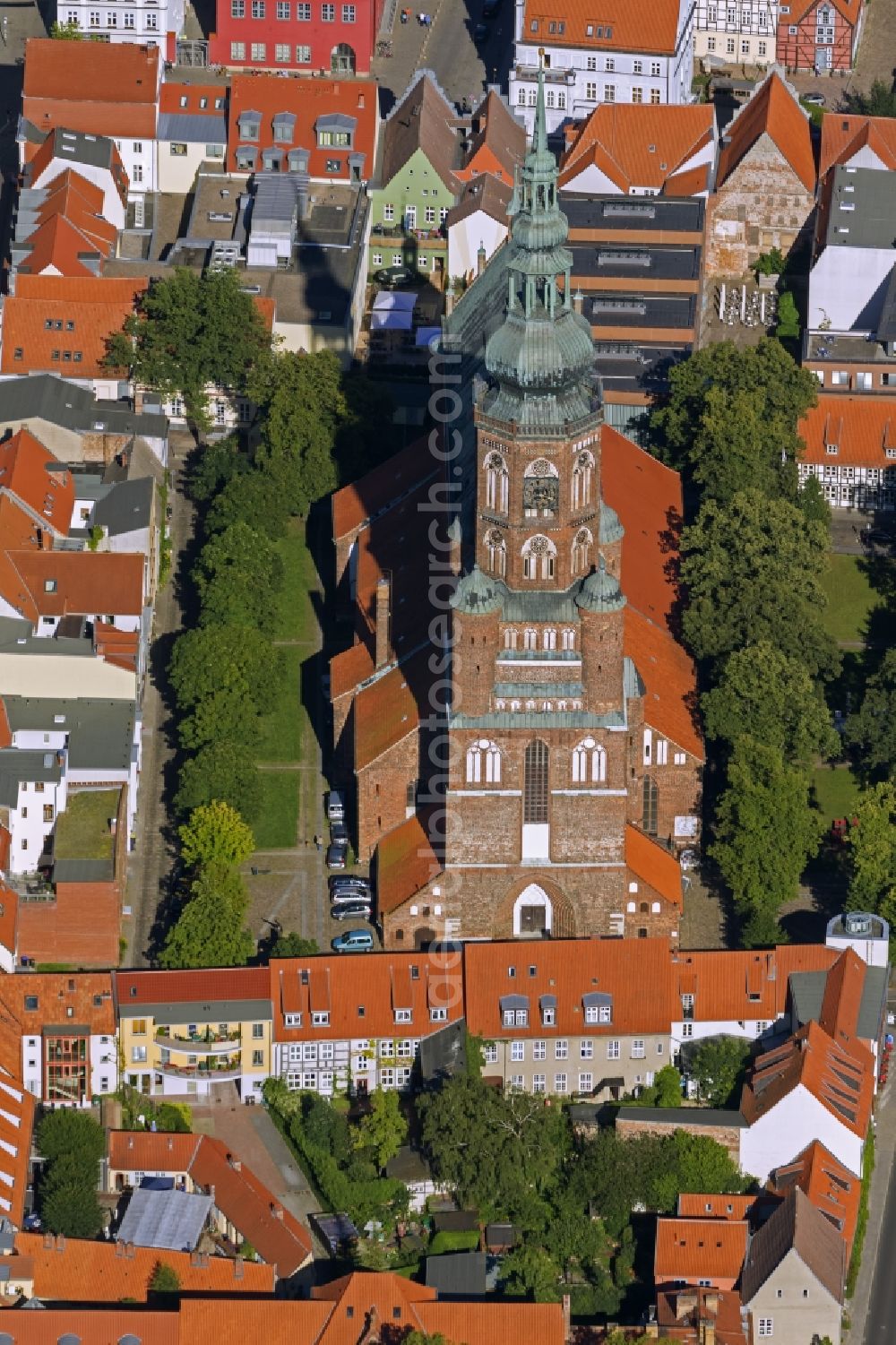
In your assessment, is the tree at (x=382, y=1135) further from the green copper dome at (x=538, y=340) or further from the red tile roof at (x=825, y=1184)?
the green copper dome at (x=538, y=340)

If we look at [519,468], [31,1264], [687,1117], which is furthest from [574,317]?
[31,1264]

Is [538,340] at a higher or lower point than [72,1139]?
higher

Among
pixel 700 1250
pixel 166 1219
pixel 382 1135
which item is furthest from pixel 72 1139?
pixel 700 1250

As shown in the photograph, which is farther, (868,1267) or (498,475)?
(498,475)

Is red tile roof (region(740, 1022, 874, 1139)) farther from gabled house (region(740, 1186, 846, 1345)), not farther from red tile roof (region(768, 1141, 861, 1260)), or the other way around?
gabled house (region(740, 1186, 846, 1345))

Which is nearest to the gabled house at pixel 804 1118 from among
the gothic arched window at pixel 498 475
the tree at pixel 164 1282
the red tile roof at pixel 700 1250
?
the red tile roof at pixel 700 1250

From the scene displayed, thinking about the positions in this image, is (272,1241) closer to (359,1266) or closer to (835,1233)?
(359,1266)

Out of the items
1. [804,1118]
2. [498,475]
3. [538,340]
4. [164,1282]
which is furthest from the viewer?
[498,475]

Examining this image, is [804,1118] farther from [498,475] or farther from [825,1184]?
[498,475]
